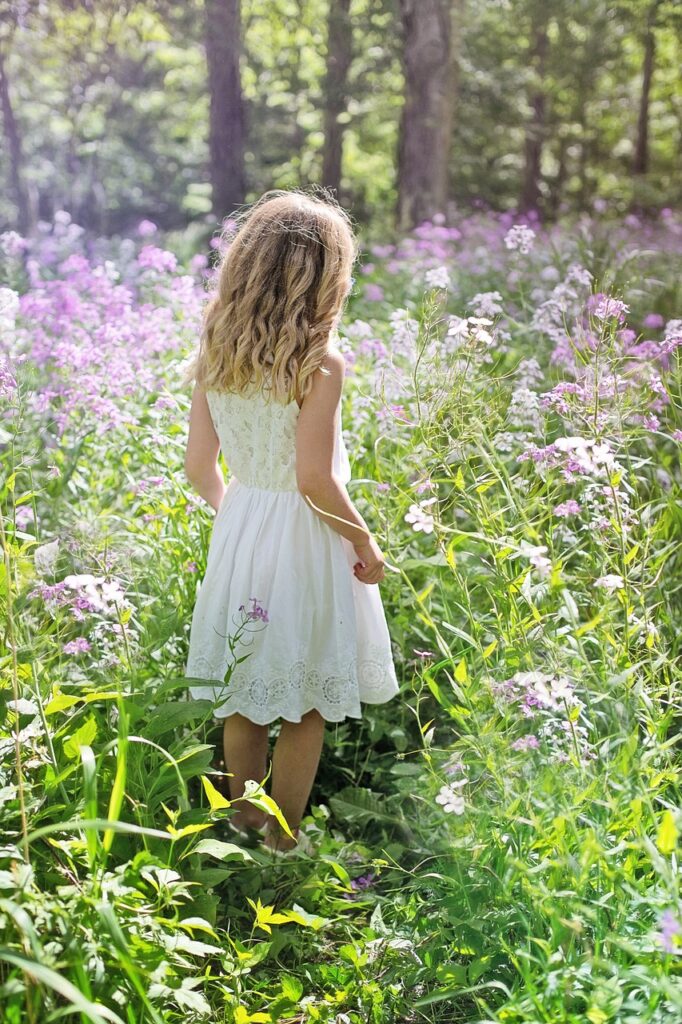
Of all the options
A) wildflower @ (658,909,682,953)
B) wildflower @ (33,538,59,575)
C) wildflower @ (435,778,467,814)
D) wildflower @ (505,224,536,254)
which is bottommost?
wildflower @ (435,778,467,814)

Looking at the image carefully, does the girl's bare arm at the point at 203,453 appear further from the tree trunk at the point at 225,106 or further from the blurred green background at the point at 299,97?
the tree trunk at the point at 225,106

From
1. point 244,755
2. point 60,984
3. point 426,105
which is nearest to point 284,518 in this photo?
point 244,755

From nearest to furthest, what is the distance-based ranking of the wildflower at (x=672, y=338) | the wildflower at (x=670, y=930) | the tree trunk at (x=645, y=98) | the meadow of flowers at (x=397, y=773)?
1. the wildflower at (x=670, y=930)
2. the meadow of flowers at (x=397, y=773)
3. the wildflower at (x=672, y=338)
4. the tree trunk at (x=645, y=98)

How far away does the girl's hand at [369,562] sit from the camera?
2195 millimetres

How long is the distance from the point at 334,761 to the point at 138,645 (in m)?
0.73

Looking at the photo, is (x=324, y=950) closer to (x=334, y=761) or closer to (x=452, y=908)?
(x=452, y=908)

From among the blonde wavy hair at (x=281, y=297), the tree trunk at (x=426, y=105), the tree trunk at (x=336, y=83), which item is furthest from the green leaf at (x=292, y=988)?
the tree trunk at (x=336, y=83)

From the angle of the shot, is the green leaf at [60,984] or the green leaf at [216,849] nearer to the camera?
the green leaf at [60,984]

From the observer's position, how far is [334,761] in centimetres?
268

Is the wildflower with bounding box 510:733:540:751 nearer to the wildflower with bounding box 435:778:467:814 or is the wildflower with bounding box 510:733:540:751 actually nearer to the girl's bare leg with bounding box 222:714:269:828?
the wildflower with bounding box 435:778:467:814

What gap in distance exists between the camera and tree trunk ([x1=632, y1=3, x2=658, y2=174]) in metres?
13.2

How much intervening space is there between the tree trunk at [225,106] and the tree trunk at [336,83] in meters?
1.05

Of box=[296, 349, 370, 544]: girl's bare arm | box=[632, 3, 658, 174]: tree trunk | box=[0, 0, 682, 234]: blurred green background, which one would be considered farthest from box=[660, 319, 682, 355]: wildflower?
box=[632, 3, 658, 174]: tree trunk

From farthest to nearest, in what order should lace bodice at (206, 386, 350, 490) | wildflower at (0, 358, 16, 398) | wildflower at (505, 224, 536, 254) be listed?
wildflower at (505, 224, 536, 254), lace bodice at (206, 386, 350, 490), wildflower at (0, 358, 16, 398)
